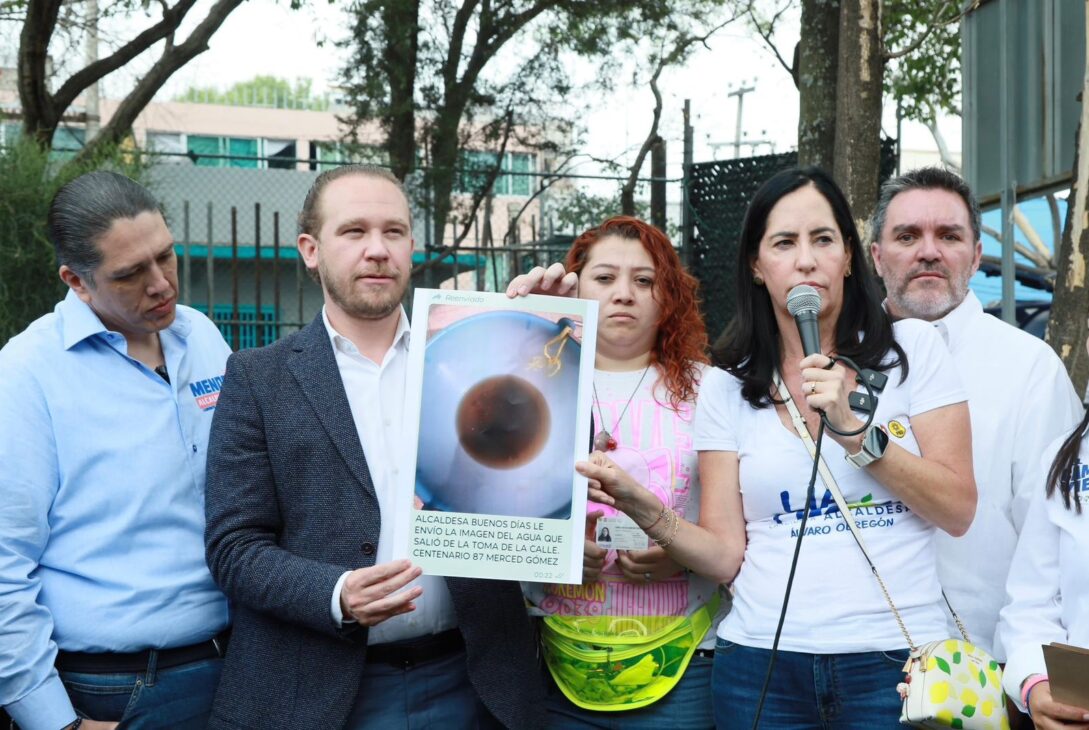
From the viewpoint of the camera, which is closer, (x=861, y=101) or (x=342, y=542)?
(x=342, y=542)

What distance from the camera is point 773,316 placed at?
3174mm

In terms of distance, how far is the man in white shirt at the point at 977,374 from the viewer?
9.93 ft

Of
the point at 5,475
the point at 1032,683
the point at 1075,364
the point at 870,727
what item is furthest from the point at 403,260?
the point at 1075,364

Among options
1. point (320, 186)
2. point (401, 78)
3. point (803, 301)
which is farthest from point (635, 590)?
point (401, 78)

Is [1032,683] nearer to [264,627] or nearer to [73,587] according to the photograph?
[264,627]

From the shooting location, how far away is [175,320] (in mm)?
3266

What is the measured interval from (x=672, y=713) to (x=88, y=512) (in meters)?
1.65

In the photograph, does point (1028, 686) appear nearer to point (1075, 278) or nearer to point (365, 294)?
point (365, 294)

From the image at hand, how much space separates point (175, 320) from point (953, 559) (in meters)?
2.29

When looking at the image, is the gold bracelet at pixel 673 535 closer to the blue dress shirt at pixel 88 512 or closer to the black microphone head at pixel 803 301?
the black microphone head at pixel 803 301

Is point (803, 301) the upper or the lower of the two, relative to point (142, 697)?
upper

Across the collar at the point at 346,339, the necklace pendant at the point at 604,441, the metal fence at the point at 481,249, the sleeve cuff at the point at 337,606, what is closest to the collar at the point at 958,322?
the necklace pendant at the point at 604,441

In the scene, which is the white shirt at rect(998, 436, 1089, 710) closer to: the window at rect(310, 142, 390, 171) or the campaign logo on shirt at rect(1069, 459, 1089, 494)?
the campaign logo on shirt at rect(1069, 459, 1089, 494)

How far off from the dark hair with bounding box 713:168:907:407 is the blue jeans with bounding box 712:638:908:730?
26.4 inches
